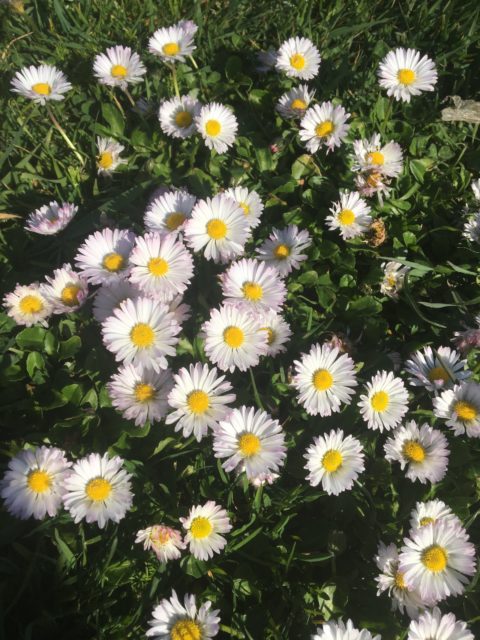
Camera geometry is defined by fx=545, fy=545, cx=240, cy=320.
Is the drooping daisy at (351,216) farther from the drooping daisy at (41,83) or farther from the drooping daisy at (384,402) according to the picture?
the drooping daisy at (41,83)

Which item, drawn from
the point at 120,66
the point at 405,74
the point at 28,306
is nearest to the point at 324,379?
the point at 28,306

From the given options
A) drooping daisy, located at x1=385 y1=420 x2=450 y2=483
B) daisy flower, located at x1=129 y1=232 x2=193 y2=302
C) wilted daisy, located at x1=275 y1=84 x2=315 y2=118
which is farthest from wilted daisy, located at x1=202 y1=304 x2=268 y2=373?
wilted daisy, located at x1=275 y1=84 x2=315 y2=118

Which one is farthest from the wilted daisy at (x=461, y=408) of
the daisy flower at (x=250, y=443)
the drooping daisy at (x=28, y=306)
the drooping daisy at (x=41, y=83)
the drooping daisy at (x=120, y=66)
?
the drooping daisy at (x=41, y=83)

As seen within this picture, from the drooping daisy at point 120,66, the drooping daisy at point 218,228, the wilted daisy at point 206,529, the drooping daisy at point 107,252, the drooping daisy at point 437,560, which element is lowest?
the drooping daisy at point 437,560

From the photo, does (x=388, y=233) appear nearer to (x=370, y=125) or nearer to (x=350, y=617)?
(x=370, y=125)

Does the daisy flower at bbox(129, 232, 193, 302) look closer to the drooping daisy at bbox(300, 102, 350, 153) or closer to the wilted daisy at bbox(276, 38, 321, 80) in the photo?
the drooping daisy at bbox(300, 102, 350, 153)

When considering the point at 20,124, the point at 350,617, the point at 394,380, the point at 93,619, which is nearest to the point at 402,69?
the point at 394,380
